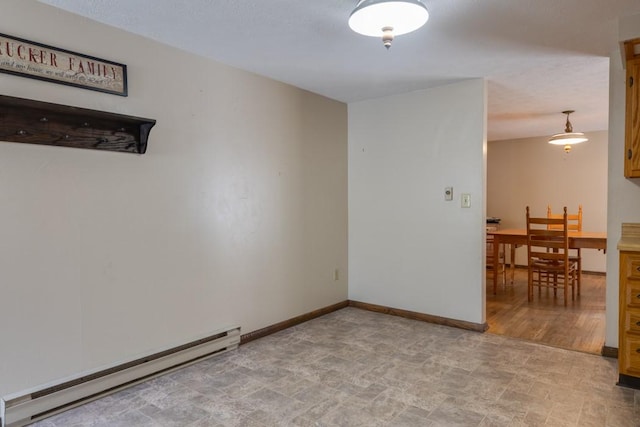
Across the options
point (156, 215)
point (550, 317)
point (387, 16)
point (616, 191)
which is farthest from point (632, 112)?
point (156, 215)

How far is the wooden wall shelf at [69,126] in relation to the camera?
193 cm

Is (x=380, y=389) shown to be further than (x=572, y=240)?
No

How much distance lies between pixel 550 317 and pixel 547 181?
3.25 m

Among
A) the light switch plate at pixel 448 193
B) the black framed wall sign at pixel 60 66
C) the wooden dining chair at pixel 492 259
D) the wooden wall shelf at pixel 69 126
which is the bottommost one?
the wooden dining chair at pixel 492 259

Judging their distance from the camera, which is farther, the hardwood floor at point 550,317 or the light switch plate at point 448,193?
the light switch plate at point 448,193

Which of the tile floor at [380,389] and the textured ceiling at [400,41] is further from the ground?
the textured ceiling at [400,41]

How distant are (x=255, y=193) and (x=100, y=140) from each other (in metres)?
1.24

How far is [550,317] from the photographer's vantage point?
12.5 ft

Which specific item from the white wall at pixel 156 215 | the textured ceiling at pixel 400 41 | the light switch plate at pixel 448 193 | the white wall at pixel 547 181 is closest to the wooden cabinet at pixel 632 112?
the textured ceiling at pixel 400 41

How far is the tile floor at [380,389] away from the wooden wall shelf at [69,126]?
144cm

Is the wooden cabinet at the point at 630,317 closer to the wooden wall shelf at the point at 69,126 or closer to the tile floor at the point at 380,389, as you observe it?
the tile floor at the point at 380,389

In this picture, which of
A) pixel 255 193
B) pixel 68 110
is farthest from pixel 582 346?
pixel 68 110

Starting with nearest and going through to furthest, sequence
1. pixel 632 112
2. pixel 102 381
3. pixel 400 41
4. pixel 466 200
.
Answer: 1. pixel 102 381
2. pixel 632 112
3. pixel 400 41
4. pixel 466 200

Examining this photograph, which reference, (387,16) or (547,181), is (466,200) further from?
(547,181)
